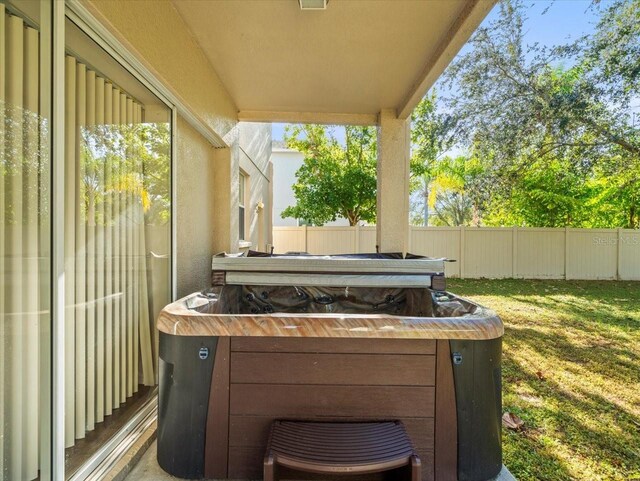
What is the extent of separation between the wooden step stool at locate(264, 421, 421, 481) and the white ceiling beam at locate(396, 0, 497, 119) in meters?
2.46

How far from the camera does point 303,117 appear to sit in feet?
14.4

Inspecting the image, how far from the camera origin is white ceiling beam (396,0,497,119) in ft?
7.18

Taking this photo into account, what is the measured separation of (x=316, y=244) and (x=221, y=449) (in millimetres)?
8386

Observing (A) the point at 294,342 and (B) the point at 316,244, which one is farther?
(B) the point at 316,244

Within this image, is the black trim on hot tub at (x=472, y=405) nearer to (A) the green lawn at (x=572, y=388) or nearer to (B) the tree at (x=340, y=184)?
(A) the green lawn at (x=572, y=388)

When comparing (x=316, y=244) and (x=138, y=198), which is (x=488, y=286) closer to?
(x=316, y=244)

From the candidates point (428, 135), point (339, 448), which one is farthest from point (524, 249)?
point (339, 448)

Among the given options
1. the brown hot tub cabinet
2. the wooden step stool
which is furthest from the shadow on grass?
the wooden step stool

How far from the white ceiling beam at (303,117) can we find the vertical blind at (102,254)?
230cm

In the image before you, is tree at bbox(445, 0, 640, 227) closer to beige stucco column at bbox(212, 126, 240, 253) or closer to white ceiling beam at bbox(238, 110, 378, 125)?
white ceiling beam at bbox(238, 110, 378, 125)

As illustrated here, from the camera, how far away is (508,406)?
9.12 feet

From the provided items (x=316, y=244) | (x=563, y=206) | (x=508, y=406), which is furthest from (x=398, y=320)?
(x=563, y=206)

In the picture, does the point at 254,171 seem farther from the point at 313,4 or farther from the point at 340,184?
the point at 313,4

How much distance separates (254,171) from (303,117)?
237 cm
